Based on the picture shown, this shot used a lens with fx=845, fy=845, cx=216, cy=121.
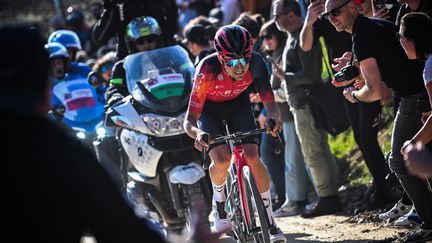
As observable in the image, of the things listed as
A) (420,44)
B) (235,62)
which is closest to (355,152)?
(235,62)

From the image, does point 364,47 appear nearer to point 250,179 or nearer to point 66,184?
point 250,179

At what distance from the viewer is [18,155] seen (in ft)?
10.4

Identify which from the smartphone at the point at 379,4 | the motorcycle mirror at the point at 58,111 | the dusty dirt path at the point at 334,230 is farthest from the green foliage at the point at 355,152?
the motorcycle mirror at the point at 58,111

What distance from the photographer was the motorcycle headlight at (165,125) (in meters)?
8.04

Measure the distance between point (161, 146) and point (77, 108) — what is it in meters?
2.97

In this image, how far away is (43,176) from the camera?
3.20 meters

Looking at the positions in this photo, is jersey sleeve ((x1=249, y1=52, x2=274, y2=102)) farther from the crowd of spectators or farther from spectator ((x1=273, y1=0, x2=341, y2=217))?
spectator ((x1=273, y1=0, x2=341, y2=217))

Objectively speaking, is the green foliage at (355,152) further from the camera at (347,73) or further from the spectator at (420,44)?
the spectator at (420,44)

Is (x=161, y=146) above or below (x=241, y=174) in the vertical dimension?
above

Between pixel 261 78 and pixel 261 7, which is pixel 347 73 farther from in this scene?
pixel 261 7

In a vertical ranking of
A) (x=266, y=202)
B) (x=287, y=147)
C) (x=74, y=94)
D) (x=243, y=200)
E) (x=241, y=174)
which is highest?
(x=74, y=94)

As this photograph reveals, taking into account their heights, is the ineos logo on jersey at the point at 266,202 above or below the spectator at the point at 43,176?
below

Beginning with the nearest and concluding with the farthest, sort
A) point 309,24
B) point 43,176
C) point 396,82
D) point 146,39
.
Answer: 1. point 43,176
2. point 396,82
3. point 309,24
4. point 146,39

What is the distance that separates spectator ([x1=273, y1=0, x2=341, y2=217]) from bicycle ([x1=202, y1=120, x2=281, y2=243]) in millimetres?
2362
